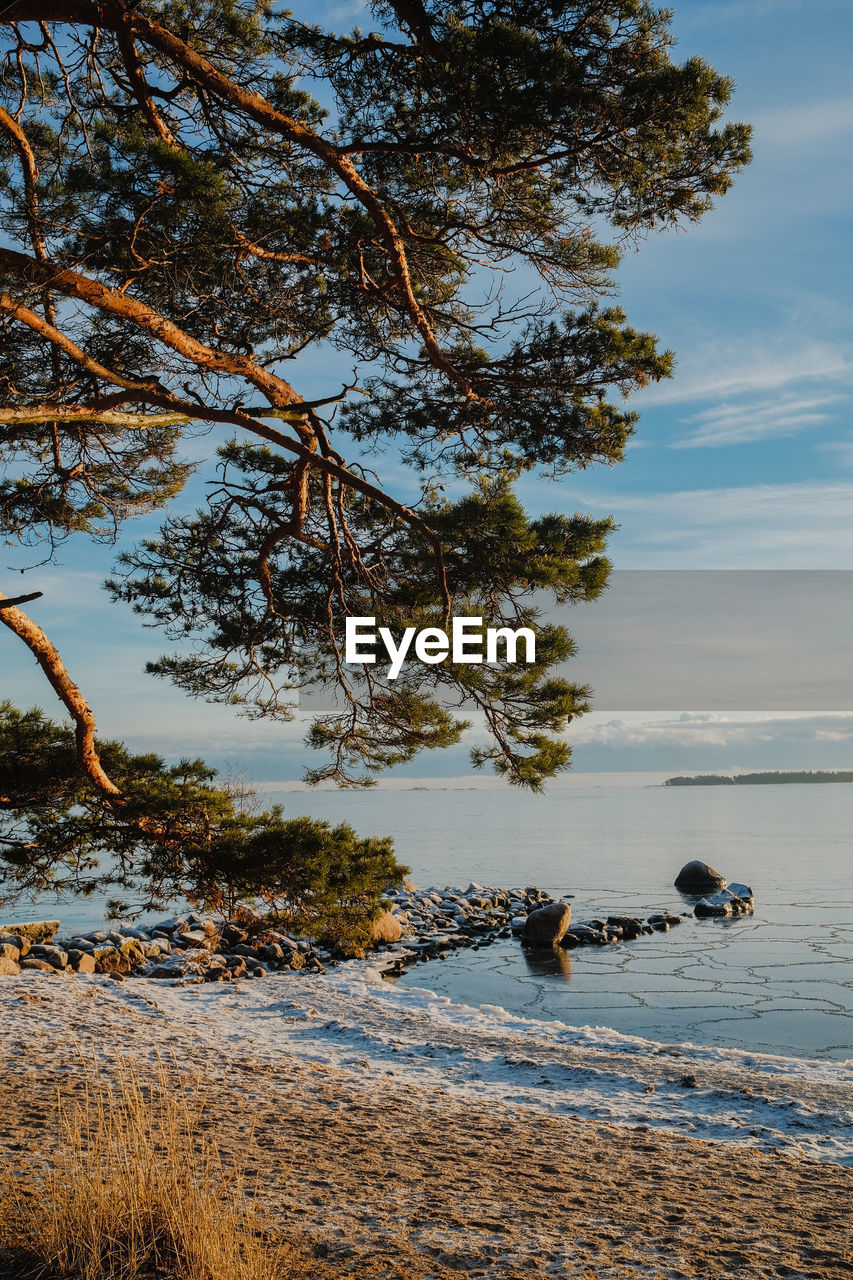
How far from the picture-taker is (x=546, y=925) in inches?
527

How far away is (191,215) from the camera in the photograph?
5.69 metres

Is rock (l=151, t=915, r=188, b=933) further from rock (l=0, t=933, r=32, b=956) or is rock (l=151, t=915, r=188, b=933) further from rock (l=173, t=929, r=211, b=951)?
rock (l=0, t=933, r=32, b=956)

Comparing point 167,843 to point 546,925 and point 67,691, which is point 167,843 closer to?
point 67,691

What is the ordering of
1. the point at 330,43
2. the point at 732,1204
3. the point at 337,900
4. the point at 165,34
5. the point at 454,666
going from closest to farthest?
the point at 732,1204
the point at 165,34
the point at 337,900
the point at 330,43
the point at 454,666

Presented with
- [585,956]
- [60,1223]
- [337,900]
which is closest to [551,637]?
[337,900]

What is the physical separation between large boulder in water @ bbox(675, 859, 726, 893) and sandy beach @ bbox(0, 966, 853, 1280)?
10789 mm

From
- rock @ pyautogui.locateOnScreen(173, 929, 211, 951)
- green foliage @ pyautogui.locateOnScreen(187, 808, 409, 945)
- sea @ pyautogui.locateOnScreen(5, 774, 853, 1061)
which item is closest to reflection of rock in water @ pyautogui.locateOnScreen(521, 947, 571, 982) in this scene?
sea @ pyautogui.locateOnScreen(5, 774, 853, 1061)

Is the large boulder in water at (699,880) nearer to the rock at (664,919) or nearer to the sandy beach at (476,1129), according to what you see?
the rock at (664,919)

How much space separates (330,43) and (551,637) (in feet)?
15.2

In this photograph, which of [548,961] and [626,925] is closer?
[548,961]

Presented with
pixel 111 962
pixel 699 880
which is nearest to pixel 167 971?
pixel 111 962

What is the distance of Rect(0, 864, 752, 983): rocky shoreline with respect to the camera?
10.2m

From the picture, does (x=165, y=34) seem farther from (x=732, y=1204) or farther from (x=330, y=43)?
(x=732, y=1204)

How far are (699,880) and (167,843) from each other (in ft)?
49.2
